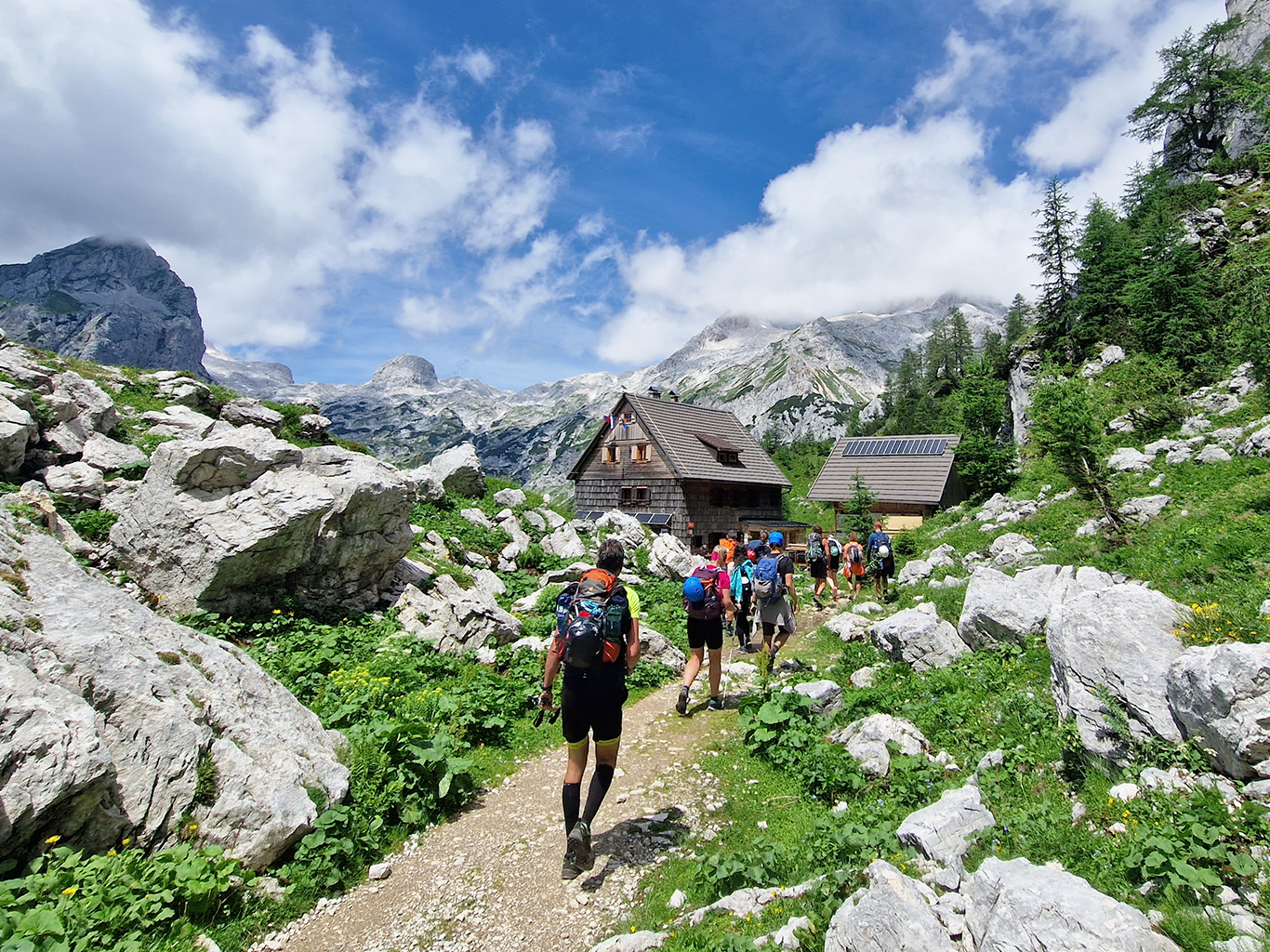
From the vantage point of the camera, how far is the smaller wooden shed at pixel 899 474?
38.6 metres

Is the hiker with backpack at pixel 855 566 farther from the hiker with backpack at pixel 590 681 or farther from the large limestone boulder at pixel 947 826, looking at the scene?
the hiker with backpack at pixel 590 681

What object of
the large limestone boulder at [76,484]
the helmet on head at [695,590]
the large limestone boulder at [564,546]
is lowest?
the large limestone boulder at [564,546]

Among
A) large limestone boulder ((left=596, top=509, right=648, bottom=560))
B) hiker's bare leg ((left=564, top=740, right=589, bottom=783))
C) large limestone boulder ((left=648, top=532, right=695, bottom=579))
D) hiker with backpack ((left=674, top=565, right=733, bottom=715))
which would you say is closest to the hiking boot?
hiker's bare leg ((left=564, top=740, right=589, bottom=783))

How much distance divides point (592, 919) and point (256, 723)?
4.36 metres

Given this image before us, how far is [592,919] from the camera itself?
4.96m

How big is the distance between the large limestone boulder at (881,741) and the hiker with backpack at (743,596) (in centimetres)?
522

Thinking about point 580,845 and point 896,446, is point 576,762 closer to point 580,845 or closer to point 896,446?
point 580,845

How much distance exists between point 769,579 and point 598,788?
6176mm

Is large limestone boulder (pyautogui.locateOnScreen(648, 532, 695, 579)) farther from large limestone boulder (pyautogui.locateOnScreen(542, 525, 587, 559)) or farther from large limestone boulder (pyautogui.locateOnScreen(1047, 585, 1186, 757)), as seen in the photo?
large limestone boulder (pyautogui.locateOnScreen(1047, 585, 1186, 757))

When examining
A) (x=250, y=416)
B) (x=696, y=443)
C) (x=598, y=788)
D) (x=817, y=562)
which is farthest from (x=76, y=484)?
(x=696, y=443)

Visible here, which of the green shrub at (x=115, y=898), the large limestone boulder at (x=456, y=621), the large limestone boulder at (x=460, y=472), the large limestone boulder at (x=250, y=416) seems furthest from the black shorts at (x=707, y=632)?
the large limestone boulder at (x=250, y=416)

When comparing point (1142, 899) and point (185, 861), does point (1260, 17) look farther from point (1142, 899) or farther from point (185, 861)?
point (185, 861)

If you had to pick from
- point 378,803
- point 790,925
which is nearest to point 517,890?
point 378,803

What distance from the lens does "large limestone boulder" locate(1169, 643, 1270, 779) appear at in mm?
4004
